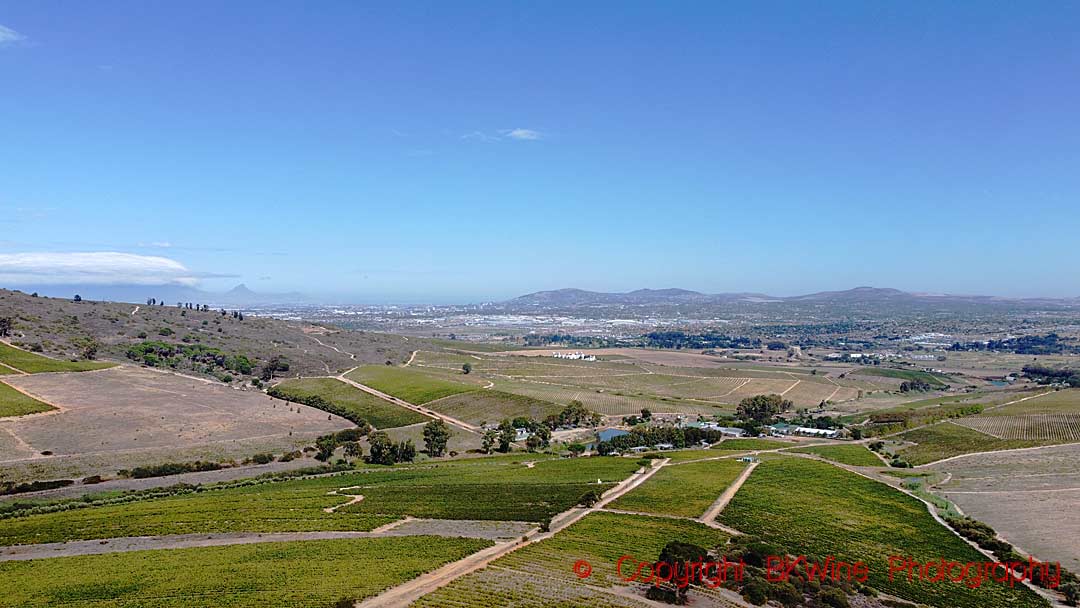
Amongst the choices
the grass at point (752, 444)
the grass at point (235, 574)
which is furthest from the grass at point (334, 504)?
the grass at point (752, 444)

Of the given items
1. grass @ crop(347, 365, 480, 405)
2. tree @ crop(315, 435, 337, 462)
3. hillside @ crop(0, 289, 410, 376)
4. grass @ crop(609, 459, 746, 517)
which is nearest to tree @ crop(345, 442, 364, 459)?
tree @ crop(315, 435, 337, 462)

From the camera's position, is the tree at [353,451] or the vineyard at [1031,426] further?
the vineyard at [1031,426]

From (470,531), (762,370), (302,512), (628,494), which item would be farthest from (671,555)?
(762,370)

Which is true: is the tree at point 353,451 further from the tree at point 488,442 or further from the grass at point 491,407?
the grass at point 491,407

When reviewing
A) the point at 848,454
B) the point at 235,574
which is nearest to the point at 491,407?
the point at 848,454

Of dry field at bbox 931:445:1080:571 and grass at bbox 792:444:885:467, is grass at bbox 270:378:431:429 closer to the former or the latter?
grass at bbox 792:444:885:467

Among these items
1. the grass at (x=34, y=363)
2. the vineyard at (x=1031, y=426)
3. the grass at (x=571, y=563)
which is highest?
the grass at (x=34, y=363)

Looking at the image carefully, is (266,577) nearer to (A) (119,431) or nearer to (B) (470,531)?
(B) (470,531)
